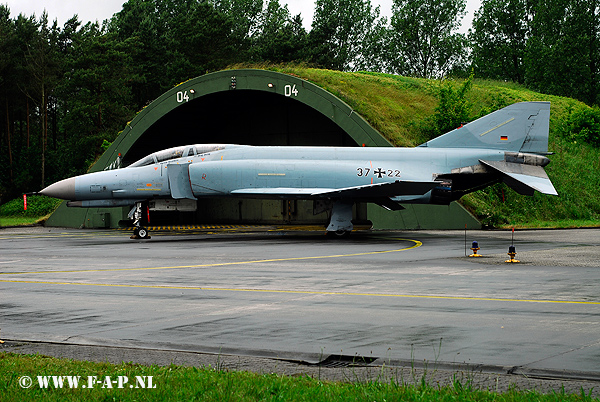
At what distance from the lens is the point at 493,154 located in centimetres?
2552

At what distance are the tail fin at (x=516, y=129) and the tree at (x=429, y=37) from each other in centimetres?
6402

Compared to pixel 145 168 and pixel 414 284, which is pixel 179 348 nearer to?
pixel 414 284

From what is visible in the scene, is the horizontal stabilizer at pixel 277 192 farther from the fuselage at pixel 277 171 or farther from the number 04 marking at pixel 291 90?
the number 04 marking at pixel 291 90

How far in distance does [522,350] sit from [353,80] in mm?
36433

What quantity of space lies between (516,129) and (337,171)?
7331 millimetres

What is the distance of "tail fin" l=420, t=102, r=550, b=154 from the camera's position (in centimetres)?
2561

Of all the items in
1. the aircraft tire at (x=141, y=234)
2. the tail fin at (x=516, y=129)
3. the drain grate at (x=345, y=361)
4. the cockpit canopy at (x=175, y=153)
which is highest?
the tail fin at (x=516, y=129)

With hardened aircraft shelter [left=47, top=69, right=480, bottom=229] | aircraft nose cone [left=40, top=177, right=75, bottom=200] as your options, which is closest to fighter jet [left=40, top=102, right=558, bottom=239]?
aircraft nose cone [left=40, top=177, right=75, bottom=200]

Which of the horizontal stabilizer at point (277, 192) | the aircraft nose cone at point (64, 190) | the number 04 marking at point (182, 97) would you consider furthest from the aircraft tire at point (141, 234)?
the number 04 marking at point (182, 97)

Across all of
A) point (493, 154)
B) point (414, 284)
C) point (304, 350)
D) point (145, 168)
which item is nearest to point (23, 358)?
point (304, 350)

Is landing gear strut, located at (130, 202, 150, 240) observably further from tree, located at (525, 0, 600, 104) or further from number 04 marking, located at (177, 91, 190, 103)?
tree, located at (525, 0, 600, 104)

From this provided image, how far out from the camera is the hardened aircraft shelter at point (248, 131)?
31.6 m

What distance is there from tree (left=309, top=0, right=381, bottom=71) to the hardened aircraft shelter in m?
50.3

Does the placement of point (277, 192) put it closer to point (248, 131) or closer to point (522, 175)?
point (522, 175)
